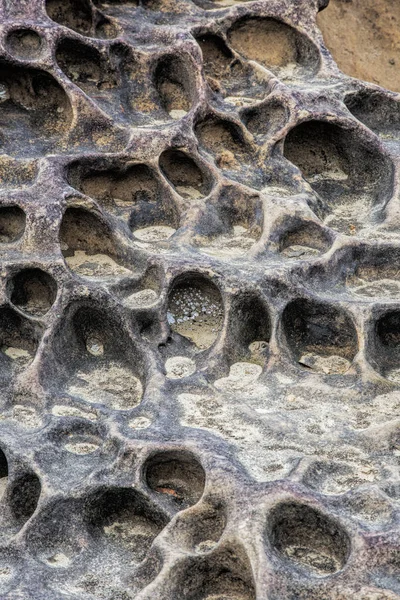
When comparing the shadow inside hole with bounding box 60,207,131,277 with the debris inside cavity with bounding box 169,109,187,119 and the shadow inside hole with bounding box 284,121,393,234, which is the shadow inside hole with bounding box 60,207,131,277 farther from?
the shadow inside hole with bounding box 284,121,393,234

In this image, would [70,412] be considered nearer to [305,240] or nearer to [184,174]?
[305,240]

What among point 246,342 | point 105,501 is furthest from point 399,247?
point 105,501

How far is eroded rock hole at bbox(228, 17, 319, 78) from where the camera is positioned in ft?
19.5

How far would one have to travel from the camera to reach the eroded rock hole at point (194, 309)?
4.62 metres

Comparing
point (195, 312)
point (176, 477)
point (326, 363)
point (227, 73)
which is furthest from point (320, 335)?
point (227, 73)

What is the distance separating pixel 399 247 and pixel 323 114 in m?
0.95

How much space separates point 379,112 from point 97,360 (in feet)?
7.73

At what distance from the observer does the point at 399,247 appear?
488cm

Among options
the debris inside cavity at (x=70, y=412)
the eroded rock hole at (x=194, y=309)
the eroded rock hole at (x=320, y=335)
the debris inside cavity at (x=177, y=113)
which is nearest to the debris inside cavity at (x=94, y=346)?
the eroded rock hole at (x=194, y=309)

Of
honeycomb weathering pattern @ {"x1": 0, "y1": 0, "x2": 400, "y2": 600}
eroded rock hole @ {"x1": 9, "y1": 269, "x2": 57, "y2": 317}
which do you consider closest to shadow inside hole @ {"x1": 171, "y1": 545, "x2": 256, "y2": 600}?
honeycomb weathering pattern @ {"x1": 0, "y1": 0, "x2": 400, "y2": 600}

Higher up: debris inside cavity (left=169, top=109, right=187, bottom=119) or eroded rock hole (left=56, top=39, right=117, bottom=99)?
eroded rock hole (left=56, top=39, right=117, bottom=99)

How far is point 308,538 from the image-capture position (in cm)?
350

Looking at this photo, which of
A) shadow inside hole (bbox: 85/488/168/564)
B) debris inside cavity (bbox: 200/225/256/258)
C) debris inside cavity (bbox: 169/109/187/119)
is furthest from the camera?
debris inside cavity (bbox: 169/109/187/119)

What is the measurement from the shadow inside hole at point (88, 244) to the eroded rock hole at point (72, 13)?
140cm
